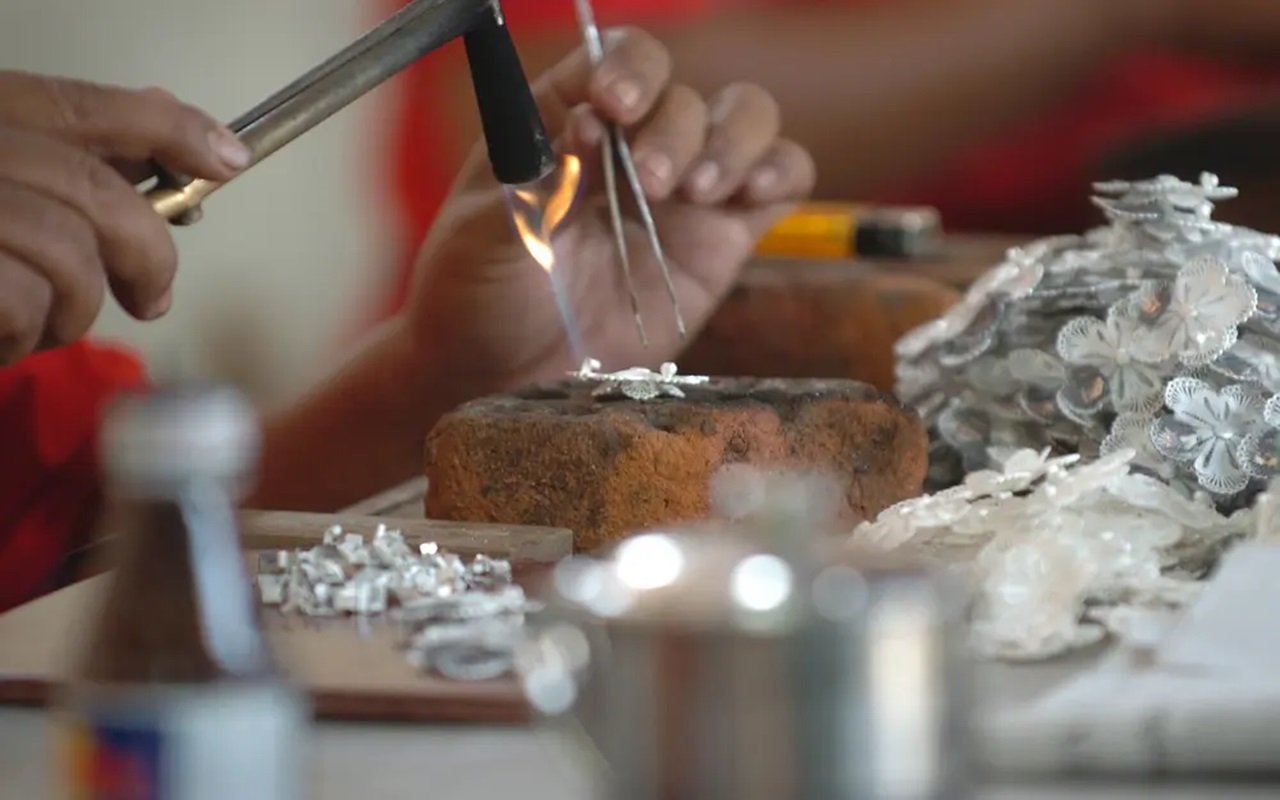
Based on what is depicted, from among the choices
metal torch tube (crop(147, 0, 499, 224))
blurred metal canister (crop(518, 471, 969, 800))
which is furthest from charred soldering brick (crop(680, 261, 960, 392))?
blurred metal canister (crop(518, 471, 969, 800))

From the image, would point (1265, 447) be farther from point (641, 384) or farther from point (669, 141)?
point (669, 141)

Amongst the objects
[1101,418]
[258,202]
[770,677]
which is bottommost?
[770,677]

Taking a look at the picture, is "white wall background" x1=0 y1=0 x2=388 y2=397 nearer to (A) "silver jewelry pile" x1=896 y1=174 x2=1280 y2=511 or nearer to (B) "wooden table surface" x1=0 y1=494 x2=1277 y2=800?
(A) "silver jewelry pile" x1=896 y1=174 x2=1280 y2=511

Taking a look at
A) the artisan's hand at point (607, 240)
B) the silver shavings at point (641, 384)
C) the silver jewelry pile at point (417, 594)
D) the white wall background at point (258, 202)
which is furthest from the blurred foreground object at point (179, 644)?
the white wall background at point (258, 202)

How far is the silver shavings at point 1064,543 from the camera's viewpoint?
2.33ft

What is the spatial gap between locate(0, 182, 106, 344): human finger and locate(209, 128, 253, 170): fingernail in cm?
A: 8

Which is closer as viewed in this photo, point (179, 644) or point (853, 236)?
point (179, 644)

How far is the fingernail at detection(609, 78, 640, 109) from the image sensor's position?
124 cm

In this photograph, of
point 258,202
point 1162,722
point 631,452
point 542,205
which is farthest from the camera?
point 258,202

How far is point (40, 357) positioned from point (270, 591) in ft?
2.15

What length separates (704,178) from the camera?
132 cm

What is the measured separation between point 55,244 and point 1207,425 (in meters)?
0.59

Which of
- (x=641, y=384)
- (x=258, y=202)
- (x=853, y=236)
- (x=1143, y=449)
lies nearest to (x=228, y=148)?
(x=641, y=384)

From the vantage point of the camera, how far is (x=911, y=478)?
0.96 meters
